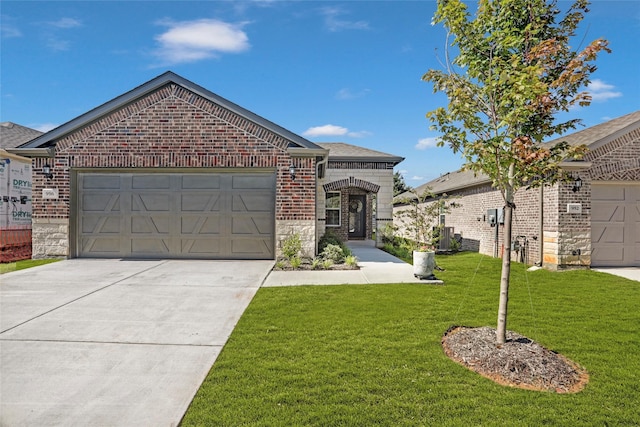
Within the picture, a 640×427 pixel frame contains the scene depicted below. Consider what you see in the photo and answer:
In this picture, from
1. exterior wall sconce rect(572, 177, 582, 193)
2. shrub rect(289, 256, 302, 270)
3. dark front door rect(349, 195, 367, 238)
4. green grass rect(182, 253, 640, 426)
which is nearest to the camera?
green grass rect(182, 253, 640, 426)

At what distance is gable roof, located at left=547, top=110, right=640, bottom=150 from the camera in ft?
32.8

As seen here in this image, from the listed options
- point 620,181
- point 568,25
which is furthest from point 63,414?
point 620,181

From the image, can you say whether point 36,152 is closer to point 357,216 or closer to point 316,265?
point 316,265

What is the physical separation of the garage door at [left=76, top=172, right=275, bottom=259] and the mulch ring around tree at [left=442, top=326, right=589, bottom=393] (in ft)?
23.6

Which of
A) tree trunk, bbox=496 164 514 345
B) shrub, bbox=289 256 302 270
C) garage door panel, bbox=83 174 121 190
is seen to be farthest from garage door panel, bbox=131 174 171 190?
tree trunk, bbox=496 164 514 345

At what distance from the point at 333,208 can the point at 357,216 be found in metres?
2.54

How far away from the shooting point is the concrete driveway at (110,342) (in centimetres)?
312

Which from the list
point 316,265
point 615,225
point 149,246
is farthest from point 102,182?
point 615,225

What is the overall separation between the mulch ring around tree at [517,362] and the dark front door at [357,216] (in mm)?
14873

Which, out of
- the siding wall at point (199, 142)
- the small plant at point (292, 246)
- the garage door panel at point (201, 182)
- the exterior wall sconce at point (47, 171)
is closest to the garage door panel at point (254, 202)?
the siding wall at point (199, 142)

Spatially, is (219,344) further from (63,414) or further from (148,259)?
(148,259)

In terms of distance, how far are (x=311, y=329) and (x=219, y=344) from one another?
1.22 m

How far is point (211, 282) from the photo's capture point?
25.5ft

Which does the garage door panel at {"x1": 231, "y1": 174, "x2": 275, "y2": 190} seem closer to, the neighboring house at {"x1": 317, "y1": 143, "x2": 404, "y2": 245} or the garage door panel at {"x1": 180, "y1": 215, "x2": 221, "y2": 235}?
the garage door panel at {"x1": 180, "y1": 215, "x2": 221, "y2": 235}
